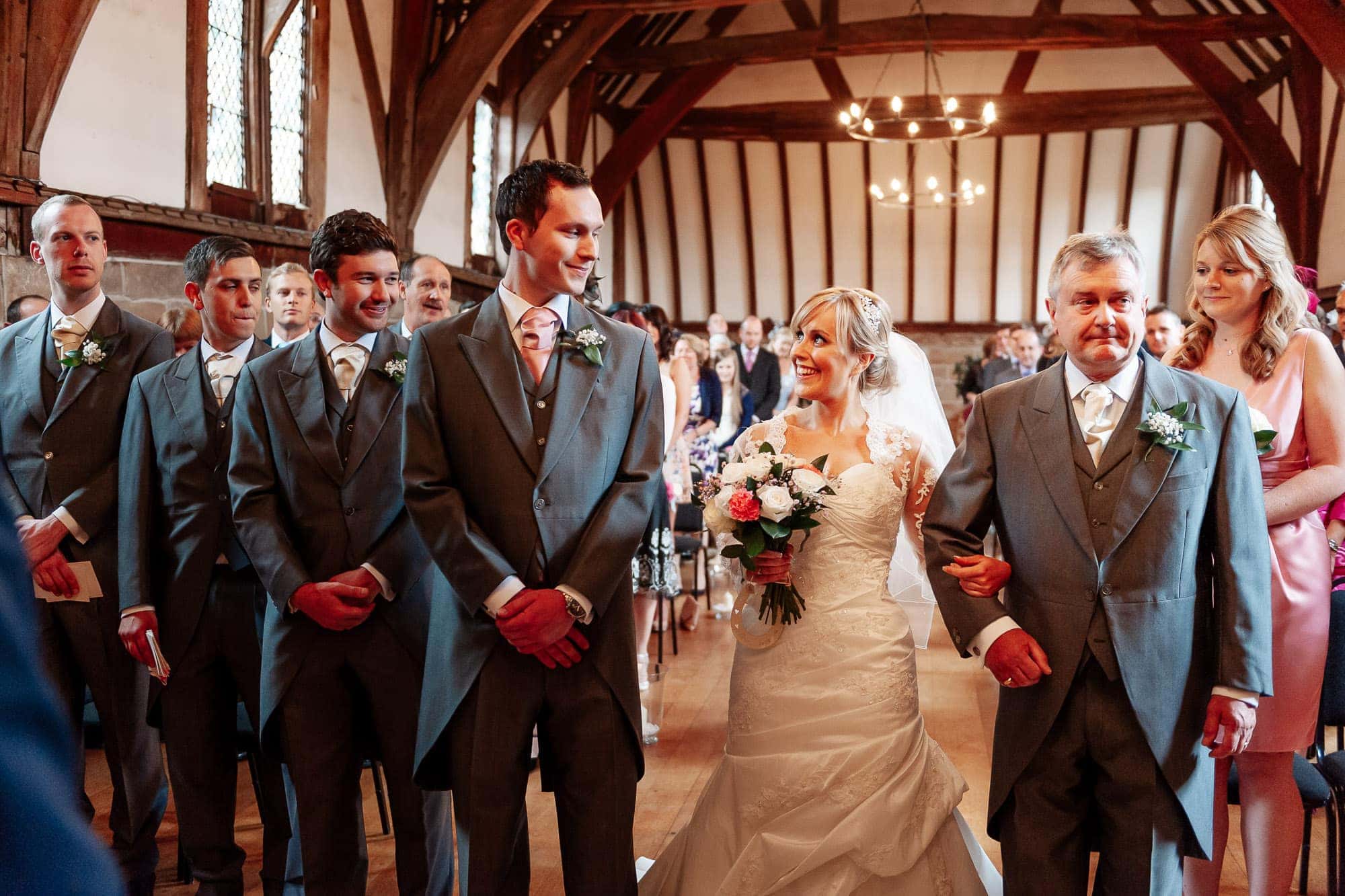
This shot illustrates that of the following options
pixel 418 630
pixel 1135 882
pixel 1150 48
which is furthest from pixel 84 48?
pixel 1150 48

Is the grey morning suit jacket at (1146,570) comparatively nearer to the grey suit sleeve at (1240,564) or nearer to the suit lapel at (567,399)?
the grey suit sleeve at (1240,564)

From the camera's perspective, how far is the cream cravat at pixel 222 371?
121 inches

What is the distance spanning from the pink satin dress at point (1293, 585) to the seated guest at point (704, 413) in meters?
4.65

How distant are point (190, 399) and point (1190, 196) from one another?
50.7 ft

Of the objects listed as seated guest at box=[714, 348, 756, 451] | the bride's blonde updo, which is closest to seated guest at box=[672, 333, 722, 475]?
seated guest at box=[714, 348, 756, 451]

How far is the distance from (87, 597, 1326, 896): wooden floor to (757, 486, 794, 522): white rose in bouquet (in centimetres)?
139

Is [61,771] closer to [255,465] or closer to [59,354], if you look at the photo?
[255,465]

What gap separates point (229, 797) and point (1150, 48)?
48.8 ft

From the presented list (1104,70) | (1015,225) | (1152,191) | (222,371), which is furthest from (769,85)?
(222,371)

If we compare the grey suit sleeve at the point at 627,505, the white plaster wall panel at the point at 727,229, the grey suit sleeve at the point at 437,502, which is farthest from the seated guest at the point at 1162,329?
the white plaster wall panel at the point at 727,229

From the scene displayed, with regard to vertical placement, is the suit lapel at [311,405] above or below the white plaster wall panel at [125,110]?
below

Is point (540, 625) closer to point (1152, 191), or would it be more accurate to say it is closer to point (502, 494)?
point (502, 494)

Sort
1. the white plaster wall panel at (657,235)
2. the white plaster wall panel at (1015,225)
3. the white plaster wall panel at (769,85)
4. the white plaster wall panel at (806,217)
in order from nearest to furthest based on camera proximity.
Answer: the white plaster wall panel at (769,85) < the white plaster wall panel at (1015,225) < the white plaster wall panel at (806,217) < the white plaster wall panel at (657,235)

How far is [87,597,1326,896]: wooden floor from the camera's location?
3424 mm
